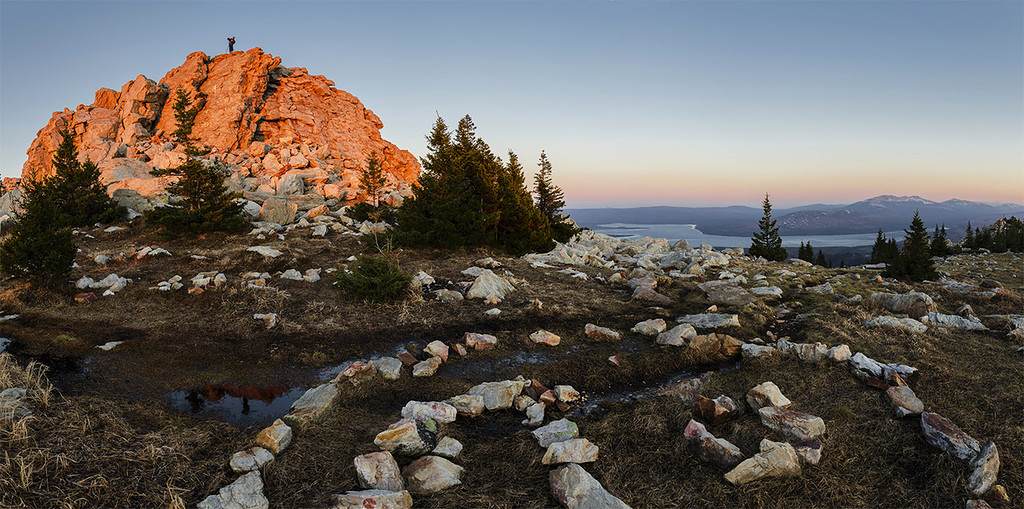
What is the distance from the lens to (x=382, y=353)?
821 centimetres

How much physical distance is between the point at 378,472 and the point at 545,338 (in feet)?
16.3

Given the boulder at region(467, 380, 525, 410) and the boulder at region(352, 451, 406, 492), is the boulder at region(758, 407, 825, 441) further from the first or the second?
the boulder at region(352, 451, 406, 492)

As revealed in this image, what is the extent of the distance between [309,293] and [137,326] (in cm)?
366

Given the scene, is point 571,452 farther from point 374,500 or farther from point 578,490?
point 374,500

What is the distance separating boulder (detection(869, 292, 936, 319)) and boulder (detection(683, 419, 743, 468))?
27.4 ft

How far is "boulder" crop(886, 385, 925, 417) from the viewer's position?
5.07 metres

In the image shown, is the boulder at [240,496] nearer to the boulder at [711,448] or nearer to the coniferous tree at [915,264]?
the boulder at [711,448]

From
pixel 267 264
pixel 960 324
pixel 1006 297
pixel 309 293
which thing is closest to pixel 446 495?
pixel 309 293

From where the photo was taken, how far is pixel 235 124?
52906mm

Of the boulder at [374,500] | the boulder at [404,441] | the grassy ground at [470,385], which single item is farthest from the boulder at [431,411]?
the boulder at [374,500]

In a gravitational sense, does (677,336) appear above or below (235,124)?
below

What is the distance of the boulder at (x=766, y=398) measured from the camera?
5516mm

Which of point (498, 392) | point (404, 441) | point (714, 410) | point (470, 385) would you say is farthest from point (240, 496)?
point (714, 410)

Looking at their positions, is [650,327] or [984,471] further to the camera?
[650,327]
